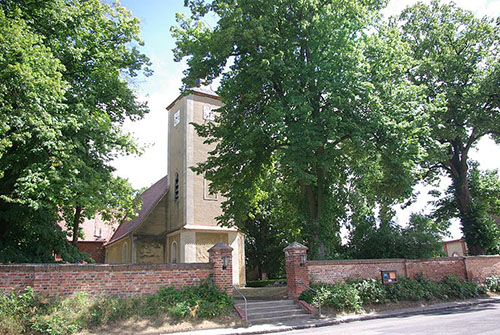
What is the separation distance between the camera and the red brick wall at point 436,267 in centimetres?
1858

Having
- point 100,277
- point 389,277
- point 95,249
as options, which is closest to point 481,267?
point 389,277

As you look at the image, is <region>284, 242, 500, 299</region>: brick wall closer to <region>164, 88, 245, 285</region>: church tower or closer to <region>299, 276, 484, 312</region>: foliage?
<region>299, 276, 484, 312</region>: foliage

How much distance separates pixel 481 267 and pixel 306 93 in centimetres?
1475

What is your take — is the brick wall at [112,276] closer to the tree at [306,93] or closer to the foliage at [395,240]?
the tree at [306,93]

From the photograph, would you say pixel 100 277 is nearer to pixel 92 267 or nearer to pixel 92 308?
pixel 92 267

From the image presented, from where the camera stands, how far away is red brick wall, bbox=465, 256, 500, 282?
68.5 ft

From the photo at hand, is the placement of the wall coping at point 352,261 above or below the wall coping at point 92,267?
below

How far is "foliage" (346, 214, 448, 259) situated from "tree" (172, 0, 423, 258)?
312 centimetres

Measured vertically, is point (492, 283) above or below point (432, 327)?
above

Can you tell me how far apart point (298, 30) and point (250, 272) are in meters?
24.4

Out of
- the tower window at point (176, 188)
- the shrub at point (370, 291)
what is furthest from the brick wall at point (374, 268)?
the tower window at point (176, 188)

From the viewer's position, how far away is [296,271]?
1509 centimetres

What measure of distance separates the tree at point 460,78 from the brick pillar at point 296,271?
12263mm

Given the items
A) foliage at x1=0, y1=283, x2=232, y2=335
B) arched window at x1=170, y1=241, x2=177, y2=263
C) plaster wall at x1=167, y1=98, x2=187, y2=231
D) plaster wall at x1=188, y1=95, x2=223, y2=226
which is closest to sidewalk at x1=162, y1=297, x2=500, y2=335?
foliage at x1=0, y1=283, x2=232, y2=335
